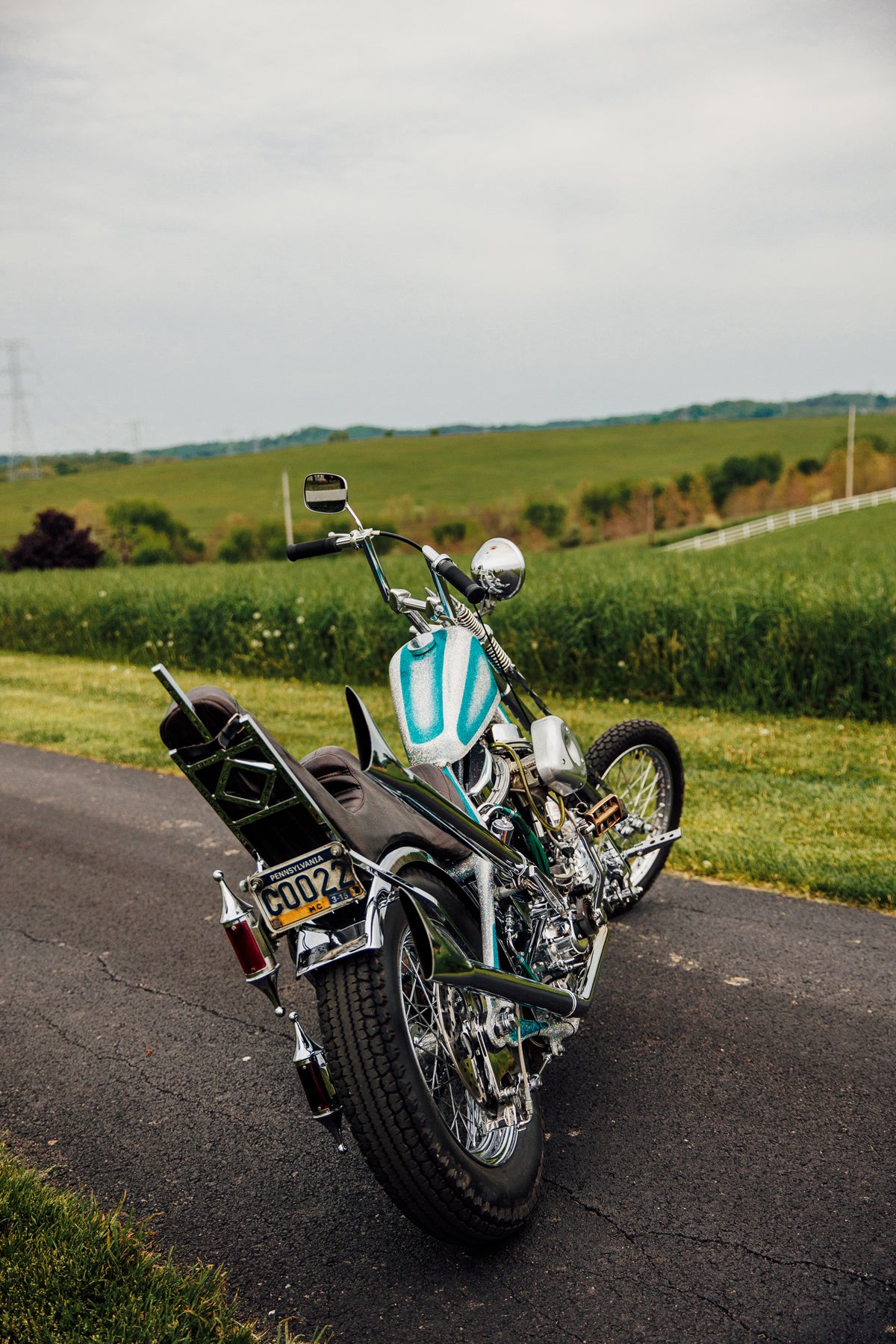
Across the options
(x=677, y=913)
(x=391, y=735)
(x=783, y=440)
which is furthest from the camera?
(x=783, y=440)

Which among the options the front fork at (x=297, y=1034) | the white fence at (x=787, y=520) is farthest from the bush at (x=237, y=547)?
the front fork at (x=297, y=1034)

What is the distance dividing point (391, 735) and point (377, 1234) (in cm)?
548

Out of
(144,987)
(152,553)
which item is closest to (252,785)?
(144,987)

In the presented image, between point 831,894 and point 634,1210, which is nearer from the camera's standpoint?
point 634,1210

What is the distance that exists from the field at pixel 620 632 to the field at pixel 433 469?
55319 millimetres

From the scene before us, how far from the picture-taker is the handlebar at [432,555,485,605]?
3221 millimetres

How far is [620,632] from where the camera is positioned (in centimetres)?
961

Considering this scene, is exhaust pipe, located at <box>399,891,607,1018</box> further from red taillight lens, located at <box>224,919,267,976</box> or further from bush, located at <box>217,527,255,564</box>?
bush, located at <box>217,527,255,564</box>

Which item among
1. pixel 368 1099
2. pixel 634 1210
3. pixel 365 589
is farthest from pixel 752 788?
pixel 365 589

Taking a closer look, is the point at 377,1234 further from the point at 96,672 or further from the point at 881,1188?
the point at 96,672

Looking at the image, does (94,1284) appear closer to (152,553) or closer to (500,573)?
(500,573)

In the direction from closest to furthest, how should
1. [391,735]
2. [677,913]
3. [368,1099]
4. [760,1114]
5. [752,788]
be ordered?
[368,1099], [760,1114], [677,913], [752,788], [391,735]

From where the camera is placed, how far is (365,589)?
42.2ft

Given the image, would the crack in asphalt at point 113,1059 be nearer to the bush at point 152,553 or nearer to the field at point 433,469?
the bush at point 152,553
